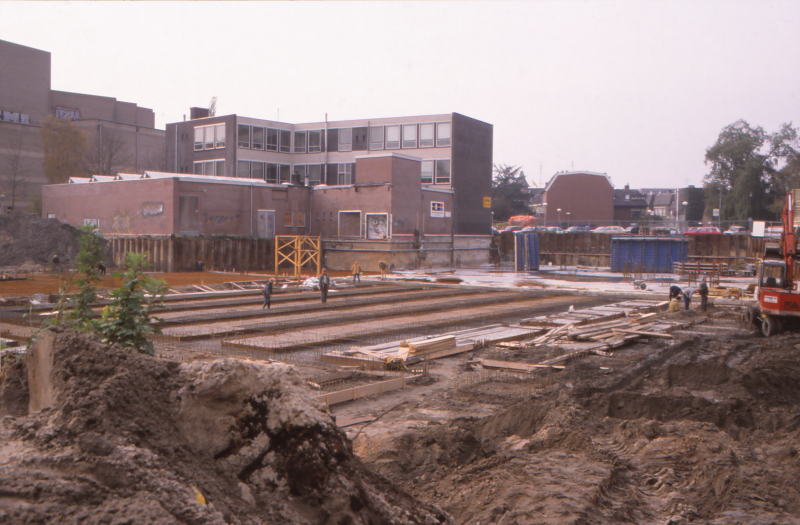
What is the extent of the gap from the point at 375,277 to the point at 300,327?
18866mm

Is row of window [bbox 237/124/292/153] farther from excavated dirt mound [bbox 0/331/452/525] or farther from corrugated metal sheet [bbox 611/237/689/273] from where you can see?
excavated dirt mound [bbox 0/331/452/525]

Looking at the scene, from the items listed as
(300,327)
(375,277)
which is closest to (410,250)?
(375,277)

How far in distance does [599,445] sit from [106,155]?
2765 inches

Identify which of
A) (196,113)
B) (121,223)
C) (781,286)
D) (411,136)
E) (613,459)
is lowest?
(613,459)

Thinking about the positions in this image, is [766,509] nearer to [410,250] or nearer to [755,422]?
[755,422]

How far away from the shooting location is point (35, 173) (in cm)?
6606

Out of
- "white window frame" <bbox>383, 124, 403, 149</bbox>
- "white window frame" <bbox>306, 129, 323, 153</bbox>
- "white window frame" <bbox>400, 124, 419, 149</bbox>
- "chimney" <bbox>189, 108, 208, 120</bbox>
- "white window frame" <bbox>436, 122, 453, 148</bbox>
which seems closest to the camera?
"white window frame" <bbox>436, 122, 453, 148</bbox>

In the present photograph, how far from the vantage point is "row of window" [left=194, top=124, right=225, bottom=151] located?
2170 inches

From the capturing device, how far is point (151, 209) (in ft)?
133

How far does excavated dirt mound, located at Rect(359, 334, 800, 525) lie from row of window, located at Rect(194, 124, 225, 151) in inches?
1935


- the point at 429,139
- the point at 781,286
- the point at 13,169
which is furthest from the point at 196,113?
the point at 781,286

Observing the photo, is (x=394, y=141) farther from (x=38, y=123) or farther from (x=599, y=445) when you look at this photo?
(x=599, y=445)

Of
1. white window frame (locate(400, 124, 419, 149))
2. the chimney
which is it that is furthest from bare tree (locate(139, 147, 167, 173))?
white window frame (locate(400, 124, 419, 149))

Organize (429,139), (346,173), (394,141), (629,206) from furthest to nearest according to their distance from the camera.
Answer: (629,206)
(346,173)
(394,141)
(429,139)
